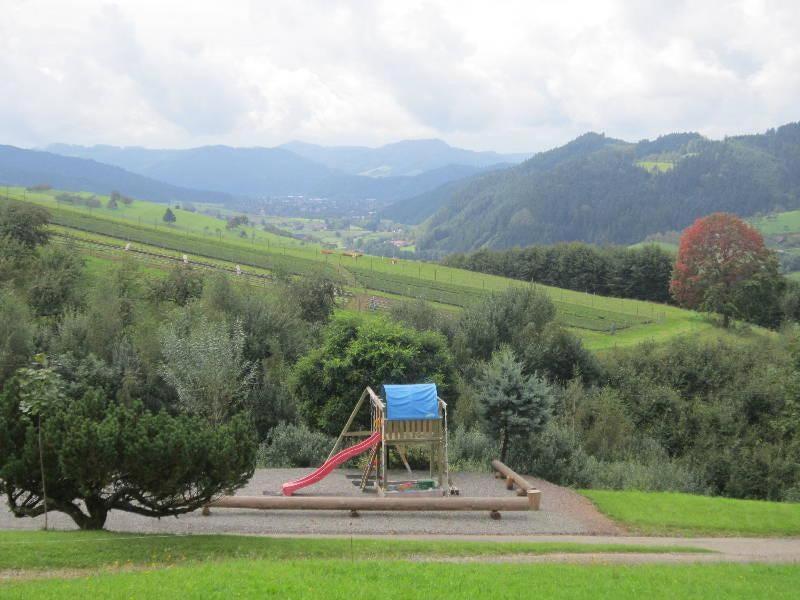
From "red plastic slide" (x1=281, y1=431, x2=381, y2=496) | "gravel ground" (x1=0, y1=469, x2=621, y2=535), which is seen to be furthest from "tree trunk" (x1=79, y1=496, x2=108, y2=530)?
"red plastic slide" (x1=281, y1=431, x2=381, y2=496)

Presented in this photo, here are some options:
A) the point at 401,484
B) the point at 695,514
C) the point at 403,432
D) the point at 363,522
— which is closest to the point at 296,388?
the point at 403,432

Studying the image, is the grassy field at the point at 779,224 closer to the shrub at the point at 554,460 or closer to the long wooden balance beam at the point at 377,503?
the shrub at the point at 554,460

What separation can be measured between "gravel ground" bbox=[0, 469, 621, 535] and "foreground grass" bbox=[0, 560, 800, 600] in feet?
14.7

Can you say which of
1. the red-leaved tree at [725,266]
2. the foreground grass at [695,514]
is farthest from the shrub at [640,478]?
the red-leaved tree at [725,266]

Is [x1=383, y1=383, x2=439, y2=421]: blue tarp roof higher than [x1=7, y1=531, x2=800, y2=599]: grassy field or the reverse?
higher

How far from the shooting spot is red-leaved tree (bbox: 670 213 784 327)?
62094mm

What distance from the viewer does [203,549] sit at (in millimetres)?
15539

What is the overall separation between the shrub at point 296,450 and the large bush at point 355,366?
1.38 meters

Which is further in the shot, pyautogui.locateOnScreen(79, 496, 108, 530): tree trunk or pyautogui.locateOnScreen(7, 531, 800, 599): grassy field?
pyautogui.locateOnScreen(79, 496, 108, 530): tree trunk

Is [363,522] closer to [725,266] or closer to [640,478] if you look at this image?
[640,478]

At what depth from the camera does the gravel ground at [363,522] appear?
1894 centimetres

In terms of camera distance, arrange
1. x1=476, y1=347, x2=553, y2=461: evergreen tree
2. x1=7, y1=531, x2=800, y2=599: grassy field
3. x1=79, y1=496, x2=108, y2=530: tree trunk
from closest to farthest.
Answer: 1. x1=7, y1=531, x2=800, y2=599: grassy field
2. x1=79, y1=496, x2=108, y2=530: tree trunk
3. x1=476, y1=347, x2=553, y2=461: evergreen tree

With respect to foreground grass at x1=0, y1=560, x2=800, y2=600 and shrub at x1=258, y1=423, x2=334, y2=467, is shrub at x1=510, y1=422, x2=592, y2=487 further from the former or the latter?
foreground grass at x1=0, y1=560, x2=800, y2=600

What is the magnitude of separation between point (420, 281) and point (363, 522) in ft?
205
